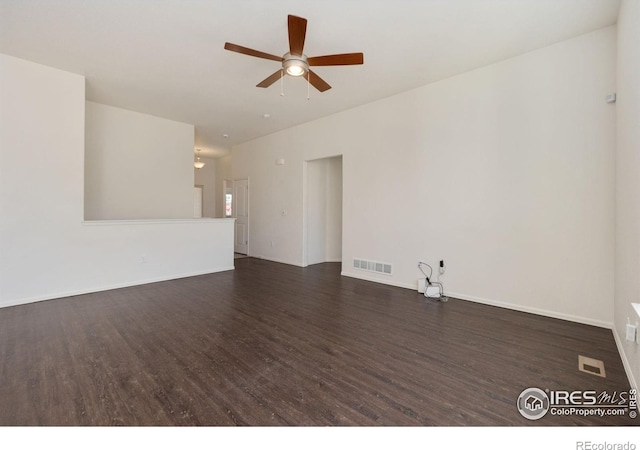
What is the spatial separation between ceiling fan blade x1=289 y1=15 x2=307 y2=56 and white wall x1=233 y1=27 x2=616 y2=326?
2.29m

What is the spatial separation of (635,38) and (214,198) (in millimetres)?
9821

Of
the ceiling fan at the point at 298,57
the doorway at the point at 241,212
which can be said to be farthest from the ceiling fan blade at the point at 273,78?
the doorway at the point at 241,212

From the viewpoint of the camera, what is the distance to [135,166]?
218 inches

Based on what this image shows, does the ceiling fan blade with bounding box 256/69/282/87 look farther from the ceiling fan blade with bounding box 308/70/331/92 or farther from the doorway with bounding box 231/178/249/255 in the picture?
the doorway with bounding box 231/178/249/255

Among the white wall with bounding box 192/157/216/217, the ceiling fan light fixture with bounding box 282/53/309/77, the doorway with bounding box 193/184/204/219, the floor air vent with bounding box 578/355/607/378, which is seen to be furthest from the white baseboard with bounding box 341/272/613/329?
the doorway with bounding box 193/184/204/219

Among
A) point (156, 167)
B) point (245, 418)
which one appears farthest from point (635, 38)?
point (156, 167)

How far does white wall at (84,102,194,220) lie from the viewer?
5.05m

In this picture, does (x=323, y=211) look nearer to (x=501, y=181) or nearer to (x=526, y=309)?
(x=501, y=181)

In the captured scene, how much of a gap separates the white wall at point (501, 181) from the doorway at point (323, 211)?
120 cm

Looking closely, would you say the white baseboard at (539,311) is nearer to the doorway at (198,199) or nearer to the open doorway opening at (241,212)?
the open doorway opening at (241,212)

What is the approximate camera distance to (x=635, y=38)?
1966mm

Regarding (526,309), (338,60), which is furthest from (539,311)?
(338,60)

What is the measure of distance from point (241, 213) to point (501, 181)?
626 centimetres
